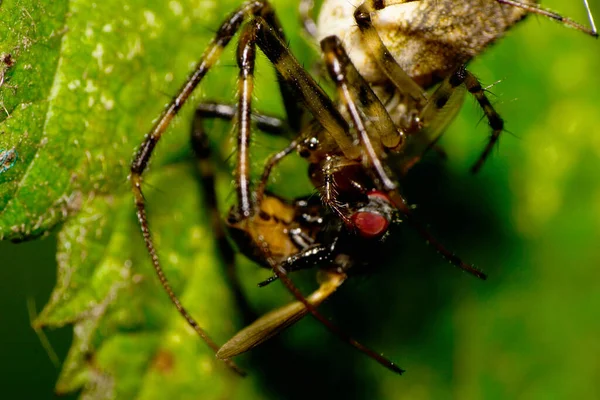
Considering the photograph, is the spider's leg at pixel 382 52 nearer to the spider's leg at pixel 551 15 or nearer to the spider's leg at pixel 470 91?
the spider's leg at pixel 470 91

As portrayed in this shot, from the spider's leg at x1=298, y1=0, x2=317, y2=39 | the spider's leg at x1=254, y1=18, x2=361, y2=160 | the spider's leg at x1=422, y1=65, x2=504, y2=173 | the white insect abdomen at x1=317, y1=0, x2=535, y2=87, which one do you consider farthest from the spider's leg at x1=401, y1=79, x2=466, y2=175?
the spider's leg at x1=298, y1=0, x2=317, y2=39

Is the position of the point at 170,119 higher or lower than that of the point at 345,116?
higher

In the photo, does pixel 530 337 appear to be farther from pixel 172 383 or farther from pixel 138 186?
pixel 138 186

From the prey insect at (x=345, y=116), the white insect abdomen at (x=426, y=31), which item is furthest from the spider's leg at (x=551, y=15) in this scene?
the white insect abdomen at (x=426, y=31)

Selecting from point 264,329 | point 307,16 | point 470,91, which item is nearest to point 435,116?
point 470,91

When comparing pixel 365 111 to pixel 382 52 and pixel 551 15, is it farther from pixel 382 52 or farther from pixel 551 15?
pixel 551 15
